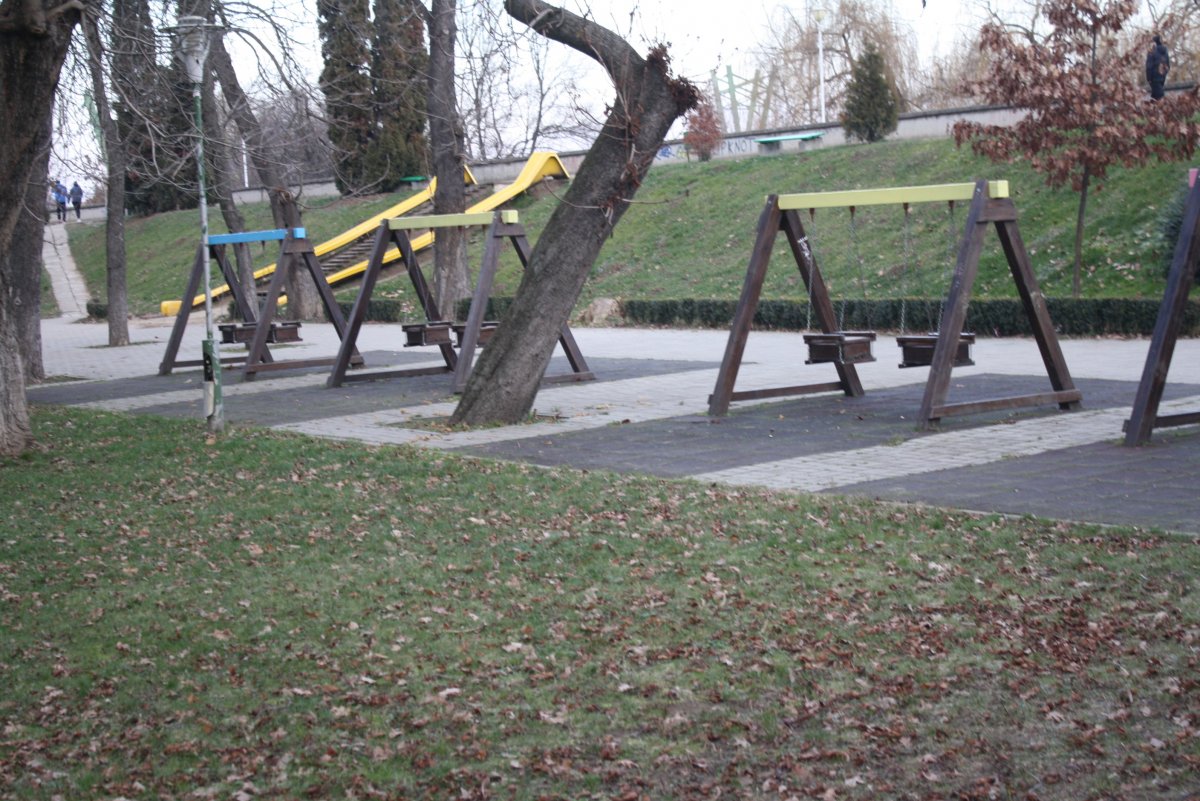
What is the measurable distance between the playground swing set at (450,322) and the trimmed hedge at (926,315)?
433 centimetres

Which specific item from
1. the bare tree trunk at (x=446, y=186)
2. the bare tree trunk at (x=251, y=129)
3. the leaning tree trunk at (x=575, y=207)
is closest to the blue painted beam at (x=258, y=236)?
the bare tree trunk at (x=251, y=129)

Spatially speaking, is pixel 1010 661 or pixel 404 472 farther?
pixel 404 472

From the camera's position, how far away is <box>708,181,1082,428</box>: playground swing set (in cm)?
1073

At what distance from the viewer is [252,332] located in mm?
18609

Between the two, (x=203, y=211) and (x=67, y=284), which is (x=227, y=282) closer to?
(x=203, y=211)

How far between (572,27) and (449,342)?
218 inches

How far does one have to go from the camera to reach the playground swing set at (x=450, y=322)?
14125 mm

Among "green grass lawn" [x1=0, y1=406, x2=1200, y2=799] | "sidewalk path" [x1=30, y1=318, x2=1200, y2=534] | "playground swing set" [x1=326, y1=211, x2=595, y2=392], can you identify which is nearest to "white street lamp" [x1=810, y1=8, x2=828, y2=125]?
"sidewalk path" [x1=30, y1=318, x2=1200, y2=534]

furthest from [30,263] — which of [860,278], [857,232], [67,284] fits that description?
[67,284]

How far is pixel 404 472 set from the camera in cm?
924

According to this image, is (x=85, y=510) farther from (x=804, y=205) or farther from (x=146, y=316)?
(x=146, y=316)

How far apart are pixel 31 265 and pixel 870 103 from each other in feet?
77.6

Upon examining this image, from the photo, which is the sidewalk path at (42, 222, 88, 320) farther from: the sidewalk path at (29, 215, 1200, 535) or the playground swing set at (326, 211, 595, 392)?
the playground swing set at (326, 211, 595, 392)

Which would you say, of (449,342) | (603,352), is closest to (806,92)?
(603,352)
